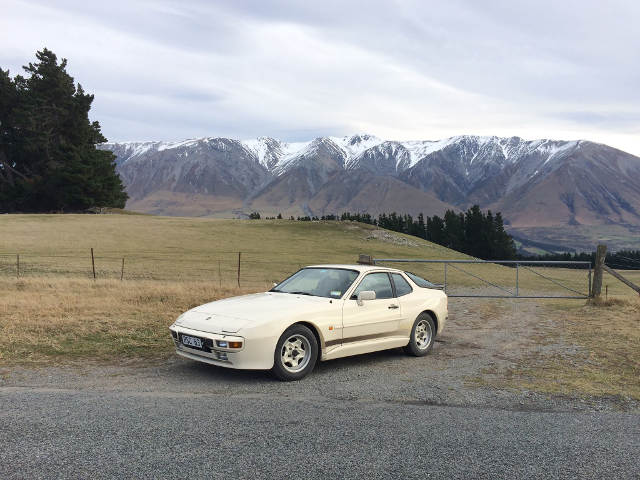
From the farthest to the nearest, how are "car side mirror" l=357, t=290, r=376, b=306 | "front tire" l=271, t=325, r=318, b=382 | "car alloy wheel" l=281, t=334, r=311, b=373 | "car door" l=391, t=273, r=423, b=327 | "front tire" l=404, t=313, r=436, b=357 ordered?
"front tire" l=404, t=313, r=436, b=357, "car door" l=391, t=273, r=423, b=327, "car side mirror" l=357, t=290, r=376, b=306, "car alloy wheel" l=281, t=334, r=311, b=373, "front tire" l=271, t=325, r=318, b=382

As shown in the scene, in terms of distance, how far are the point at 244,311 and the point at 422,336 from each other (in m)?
3.50

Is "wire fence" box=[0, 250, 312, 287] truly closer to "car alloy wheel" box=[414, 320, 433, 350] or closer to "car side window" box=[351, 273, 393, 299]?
"car alloy wheel" box=[414, 320, 433, 350]

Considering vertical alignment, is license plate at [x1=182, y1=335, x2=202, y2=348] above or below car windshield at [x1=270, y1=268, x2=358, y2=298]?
below

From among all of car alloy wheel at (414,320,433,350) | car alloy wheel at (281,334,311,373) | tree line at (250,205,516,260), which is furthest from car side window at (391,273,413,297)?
tree line at (250,205,516,260)

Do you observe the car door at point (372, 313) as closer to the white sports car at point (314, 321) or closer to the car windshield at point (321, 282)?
the white sports car at point (314, 321)

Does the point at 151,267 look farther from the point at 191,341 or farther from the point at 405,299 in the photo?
the point at 191,341

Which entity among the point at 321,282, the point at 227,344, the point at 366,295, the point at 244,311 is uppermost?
the point at 321,282

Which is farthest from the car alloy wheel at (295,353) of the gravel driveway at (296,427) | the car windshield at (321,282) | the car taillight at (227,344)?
the car windshield at (321,282)

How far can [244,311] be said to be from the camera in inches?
305

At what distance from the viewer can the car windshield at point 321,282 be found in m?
8.56

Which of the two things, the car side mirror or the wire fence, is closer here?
the car side mirror

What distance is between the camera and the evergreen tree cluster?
65.6 meters

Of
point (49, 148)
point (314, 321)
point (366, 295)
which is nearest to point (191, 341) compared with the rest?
point (314, 321)

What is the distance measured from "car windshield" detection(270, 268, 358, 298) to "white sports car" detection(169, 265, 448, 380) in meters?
0.02
